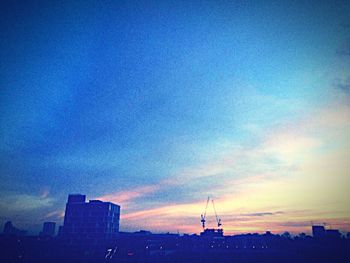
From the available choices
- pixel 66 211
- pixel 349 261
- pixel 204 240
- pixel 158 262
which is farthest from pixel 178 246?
pixel 66 211

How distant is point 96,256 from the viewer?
387 ft

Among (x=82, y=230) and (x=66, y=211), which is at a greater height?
(x=66, y=211)

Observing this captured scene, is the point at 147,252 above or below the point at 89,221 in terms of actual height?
below

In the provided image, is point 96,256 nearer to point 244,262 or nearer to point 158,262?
point 158,262

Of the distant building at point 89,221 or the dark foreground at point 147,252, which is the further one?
the distant building at point 89,221

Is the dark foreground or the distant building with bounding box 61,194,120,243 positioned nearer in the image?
the dark foreground

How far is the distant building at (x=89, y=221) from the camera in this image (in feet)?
594

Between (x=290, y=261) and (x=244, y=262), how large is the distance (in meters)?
19.0

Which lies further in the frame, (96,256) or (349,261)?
(96,256)

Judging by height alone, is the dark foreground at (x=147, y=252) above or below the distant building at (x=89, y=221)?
below

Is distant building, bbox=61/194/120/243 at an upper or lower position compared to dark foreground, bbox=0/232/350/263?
upper

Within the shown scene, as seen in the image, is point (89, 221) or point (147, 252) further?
point (89, 221)

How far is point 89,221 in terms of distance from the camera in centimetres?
18488

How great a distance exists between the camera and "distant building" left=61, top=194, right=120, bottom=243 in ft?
594
